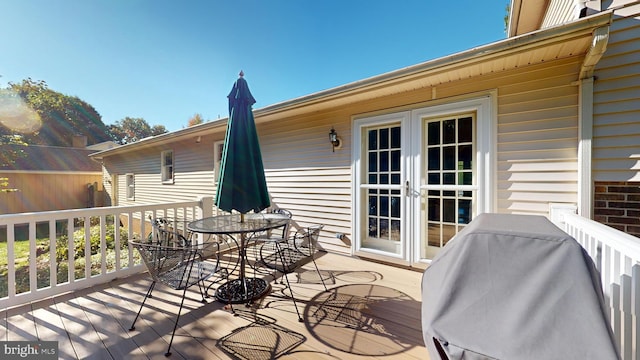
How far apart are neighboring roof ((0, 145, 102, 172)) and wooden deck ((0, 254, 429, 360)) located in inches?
674

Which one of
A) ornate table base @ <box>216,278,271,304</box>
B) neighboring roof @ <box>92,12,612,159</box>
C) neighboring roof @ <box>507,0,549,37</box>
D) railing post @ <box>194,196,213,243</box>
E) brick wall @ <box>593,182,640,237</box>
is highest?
neighboring roof @ <box>507,0,549,37</box>

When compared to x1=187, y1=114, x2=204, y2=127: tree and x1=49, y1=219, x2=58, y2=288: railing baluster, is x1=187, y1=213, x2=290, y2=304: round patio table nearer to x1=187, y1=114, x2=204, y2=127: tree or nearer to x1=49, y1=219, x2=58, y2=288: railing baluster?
x1=49, y1=219, x2=58, y2=288: railing baluster

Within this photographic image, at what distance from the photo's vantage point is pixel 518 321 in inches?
35.8

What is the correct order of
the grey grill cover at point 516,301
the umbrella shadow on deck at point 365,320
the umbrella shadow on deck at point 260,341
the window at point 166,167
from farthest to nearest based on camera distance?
the window at point 166,167, the umbrella shadow on deck at point 365,320, the umbrella shadow on deck at point 260,341, the grey grill cover at point 516,301

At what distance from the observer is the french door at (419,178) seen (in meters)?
3.26

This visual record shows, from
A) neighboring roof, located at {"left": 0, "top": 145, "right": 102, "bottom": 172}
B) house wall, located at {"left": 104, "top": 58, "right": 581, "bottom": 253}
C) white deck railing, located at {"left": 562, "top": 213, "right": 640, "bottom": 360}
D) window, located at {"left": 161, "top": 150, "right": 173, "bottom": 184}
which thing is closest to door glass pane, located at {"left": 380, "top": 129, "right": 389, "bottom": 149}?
house wall, located at {"left": 104, "top": 58, "right": 581, "bottom": 253}

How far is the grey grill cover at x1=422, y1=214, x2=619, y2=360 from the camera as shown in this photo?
84 centimetres

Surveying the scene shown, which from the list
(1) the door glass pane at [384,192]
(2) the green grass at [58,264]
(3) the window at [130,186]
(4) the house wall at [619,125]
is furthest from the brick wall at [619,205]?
(3) the window at [130,186]

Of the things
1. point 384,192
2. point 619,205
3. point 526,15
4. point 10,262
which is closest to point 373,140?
point 384,192

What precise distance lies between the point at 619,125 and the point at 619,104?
200 millimetres

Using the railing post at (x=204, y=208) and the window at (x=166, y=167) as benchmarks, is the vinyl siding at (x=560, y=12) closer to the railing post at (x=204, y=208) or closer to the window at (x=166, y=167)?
the railing post at (x=204, y=208)

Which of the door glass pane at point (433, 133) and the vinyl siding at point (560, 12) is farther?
the door glass pane at point (433, 133)

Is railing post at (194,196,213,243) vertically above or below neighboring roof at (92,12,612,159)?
below

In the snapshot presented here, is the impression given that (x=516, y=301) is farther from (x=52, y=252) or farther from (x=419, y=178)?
(x=52, y=252)
